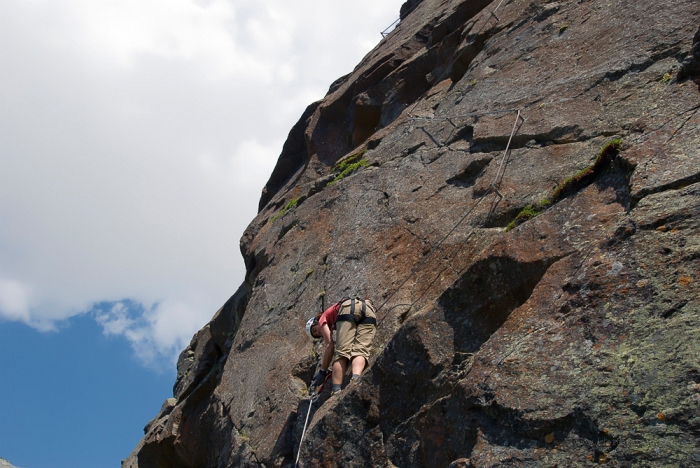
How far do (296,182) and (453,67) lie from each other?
737 cm

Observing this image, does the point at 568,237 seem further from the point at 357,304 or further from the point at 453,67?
the point at 453,67

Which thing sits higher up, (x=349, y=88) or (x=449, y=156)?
(x=349, y=88)

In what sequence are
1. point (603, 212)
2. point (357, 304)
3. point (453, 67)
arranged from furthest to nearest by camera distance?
point (453, 67) → point (357, 304) → point (603, 212)

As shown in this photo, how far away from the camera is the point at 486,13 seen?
749 inches

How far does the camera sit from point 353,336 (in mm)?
11875

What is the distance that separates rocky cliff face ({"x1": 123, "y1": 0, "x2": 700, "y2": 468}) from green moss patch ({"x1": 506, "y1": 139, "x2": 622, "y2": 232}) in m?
0.03

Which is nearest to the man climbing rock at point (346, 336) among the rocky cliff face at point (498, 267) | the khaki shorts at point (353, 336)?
the khaki shorts at point (353, 336)

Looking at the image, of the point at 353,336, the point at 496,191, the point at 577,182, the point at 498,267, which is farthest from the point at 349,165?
the point at 498,267

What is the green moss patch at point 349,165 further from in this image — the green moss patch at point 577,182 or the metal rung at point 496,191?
the green moss patch at point 577,182

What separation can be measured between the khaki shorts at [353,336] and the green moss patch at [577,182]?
304 cm

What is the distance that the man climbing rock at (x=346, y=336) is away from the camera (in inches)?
458

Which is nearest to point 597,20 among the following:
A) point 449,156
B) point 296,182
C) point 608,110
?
point 608,110

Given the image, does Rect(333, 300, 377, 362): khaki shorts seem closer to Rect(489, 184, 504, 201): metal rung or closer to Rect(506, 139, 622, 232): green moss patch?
Rect(506, 139, 622, 232): green moss patch

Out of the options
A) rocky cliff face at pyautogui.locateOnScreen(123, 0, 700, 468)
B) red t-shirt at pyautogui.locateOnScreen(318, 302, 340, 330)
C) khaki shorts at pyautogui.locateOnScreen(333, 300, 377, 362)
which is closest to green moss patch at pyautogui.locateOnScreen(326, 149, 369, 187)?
rocky cliff face at pyautogui.locateOnScreen(123, 0, 700, 468)
